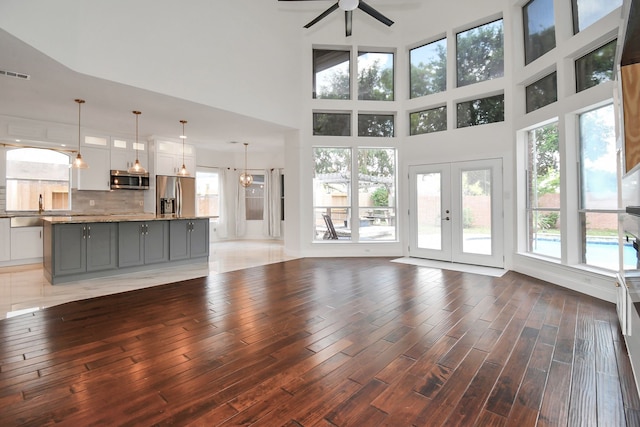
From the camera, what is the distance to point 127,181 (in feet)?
24.0

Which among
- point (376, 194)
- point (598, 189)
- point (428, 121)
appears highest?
point (428, 121)

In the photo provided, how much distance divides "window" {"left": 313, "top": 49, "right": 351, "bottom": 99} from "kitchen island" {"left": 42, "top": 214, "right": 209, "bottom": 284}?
12.8 feet

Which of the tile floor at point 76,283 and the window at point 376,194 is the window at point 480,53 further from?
the tile floor at point 76,283

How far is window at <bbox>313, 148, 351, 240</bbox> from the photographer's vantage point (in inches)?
277

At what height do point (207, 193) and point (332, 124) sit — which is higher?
point (332, 124)

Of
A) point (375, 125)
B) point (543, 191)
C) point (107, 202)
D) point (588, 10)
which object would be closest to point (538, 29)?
point (588, 10)

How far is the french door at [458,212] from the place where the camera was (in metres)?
5.67

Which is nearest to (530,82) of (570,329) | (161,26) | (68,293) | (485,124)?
(485,124)

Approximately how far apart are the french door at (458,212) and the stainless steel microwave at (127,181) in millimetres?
6304

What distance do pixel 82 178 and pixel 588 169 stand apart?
9110mm

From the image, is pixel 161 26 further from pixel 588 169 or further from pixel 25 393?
pixel 588 169

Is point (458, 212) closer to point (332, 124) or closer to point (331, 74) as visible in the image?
point (332, 124)

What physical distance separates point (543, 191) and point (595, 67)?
1.80 meters

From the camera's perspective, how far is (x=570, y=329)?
2.90 meters
